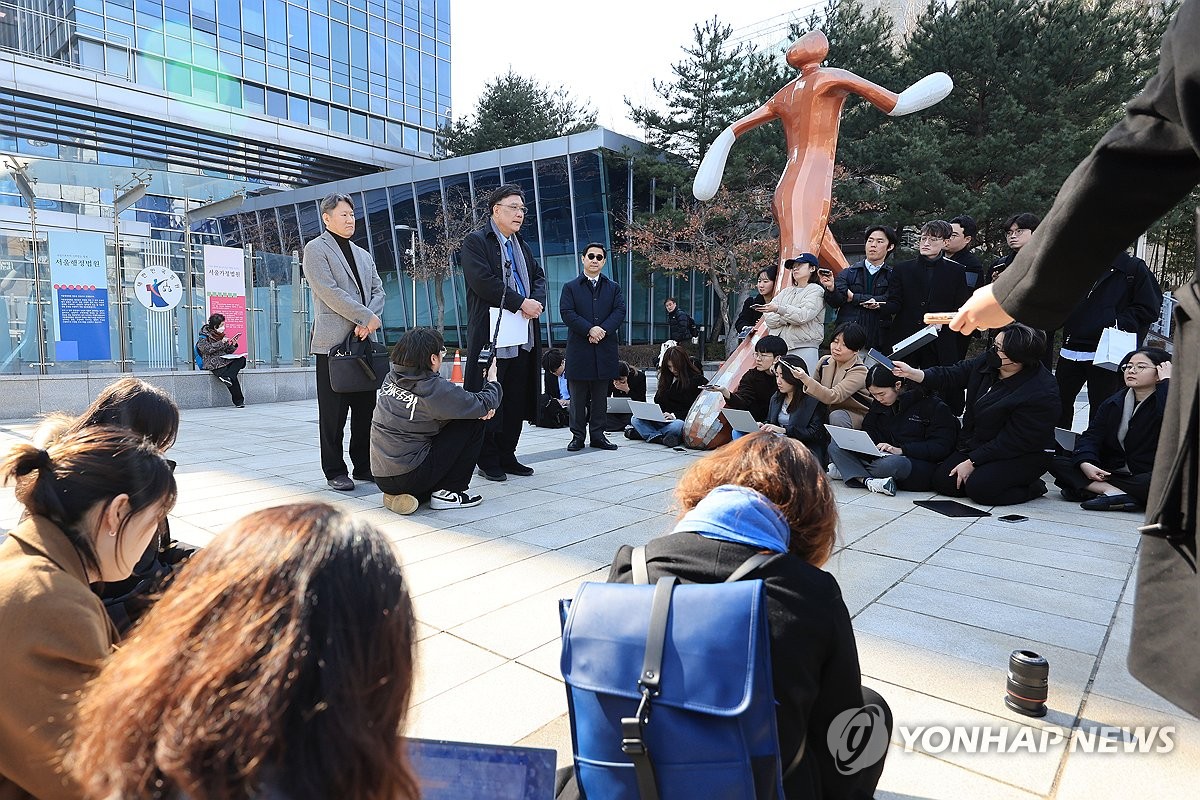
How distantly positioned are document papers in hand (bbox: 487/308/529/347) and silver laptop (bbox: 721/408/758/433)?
82.0 inches

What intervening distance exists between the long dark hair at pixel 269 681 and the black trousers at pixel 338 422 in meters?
4.83

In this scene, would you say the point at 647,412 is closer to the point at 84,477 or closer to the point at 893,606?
the point at 893,606

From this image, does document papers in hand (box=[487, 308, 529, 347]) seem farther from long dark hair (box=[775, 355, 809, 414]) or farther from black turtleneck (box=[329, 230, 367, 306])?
long dark hair (box=[775, 355, 809, 414])

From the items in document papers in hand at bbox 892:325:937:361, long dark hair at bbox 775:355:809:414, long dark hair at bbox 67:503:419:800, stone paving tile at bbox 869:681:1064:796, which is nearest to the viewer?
long dark hair at bbox 67:503:419:800

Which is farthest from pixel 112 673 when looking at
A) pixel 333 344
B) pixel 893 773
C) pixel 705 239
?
pixel 705 239

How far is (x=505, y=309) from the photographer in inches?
238

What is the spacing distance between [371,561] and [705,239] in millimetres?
20301

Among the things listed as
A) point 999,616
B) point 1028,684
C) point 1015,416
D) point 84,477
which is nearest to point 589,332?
point 1015,416

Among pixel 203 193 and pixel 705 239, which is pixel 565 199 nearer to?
pixel 705 239

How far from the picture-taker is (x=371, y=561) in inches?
34.5

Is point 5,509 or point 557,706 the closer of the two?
point 557,706

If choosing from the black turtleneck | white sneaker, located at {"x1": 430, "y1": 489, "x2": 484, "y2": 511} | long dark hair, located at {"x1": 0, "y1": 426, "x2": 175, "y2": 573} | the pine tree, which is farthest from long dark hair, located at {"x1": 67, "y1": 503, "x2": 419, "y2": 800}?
the pine tree

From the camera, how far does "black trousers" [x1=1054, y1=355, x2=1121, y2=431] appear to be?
241 inches

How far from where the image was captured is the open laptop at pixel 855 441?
225 inches
